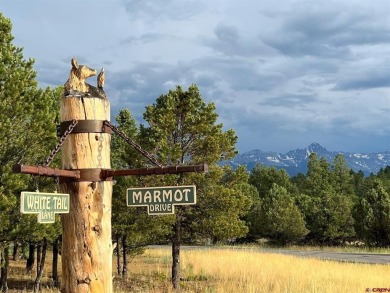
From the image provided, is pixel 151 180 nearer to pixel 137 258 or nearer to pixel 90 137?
pixel 90 137

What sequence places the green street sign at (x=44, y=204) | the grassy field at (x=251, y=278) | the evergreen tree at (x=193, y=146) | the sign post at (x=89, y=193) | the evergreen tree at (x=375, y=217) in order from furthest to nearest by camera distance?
the evergreen tree at (x=375, y=217) → the evergreen tree at (x=193, y=146) → the grassy field at (x=251, y=278) → the sign post at (x=89, y=193) → the green street sign at (x=44, y=204)

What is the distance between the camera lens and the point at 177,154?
16047mm

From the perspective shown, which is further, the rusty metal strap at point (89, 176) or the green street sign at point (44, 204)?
the rusty metal strap at point (89, 176)

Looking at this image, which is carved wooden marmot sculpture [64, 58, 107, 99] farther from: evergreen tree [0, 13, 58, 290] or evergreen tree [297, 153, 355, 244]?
evergreen tree [297, 153, 355, 244]

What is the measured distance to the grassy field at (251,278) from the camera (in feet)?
45.1

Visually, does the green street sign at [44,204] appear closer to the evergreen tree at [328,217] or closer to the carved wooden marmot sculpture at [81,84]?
the carved wooden marmot sculpture at [81,84]

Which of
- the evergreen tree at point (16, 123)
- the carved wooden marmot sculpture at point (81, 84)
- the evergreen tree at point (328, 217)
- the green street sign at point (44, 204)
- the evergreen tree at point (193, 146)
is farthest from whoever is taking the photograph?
the evergreen tree at point (328, 217)

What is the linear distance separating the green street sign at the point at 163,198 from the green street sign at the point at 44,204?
2.37ft

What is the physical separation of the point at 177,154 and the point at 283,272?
5955 millimetres

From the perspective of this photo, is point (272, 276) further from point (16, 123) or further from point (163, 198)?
point (163, 198)

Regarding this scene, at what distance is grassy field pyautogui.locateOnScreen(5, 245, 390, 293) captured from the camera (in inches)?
541

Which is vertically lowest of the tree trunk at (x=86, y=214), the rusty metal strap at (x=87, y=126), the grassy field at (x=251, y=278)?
the grassy field at (x=251, y=278)

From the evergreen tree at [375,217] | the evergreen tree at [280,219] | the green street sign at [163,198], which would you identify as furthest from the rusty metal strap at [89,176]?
the evergreen tree at [280,219]

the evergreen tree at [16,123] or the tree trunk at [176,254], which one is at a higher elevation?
the evergreen tree at [16,123]
